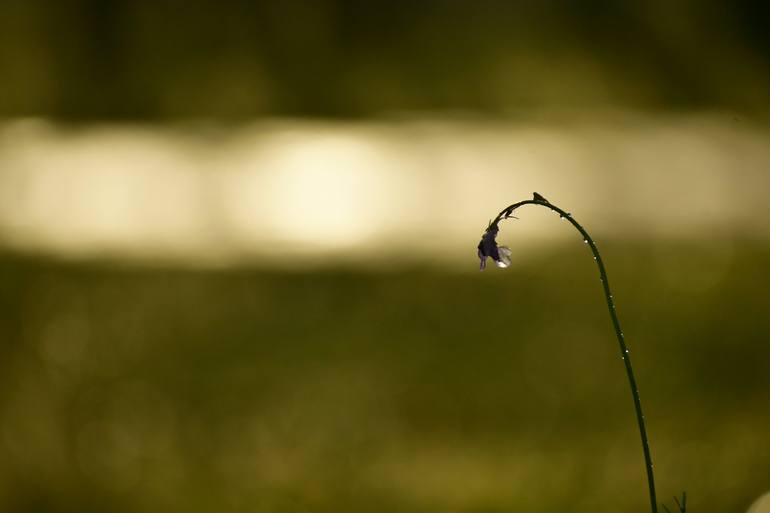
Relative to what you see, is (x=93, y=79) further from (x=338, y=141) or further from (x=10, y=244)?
(x=338, y=141)

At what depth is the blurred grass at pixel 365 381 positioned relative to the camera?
167 cm

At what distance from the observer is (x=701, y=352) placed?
166 centimetres

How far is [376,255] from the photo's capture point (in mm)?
1720

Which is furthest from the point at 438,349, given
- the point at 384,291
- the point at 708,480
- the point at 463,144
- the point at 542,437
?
the point at 708,480

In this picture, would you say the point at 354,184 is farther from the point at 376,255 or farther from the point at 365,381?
the point at 365,381

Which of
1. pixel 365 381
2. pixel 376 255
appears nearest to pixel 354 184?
pixel 376 255

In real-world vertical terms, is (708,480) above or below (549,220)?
below

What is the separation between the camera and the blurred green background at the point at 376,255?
1668 millimetres

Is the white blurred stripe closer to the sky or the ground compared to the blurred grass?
closer to the sky

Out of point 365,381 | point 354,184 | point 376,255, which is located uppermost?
point 354,184

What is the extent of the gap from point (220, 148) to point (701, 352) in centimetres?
105

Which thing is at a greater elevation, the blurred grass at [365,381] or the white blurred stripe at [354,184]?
the white blurred stripe at [354,184]

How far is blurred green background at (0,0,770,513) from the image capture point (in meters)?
1.67

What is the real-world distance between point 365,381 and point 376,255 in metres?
0.25
